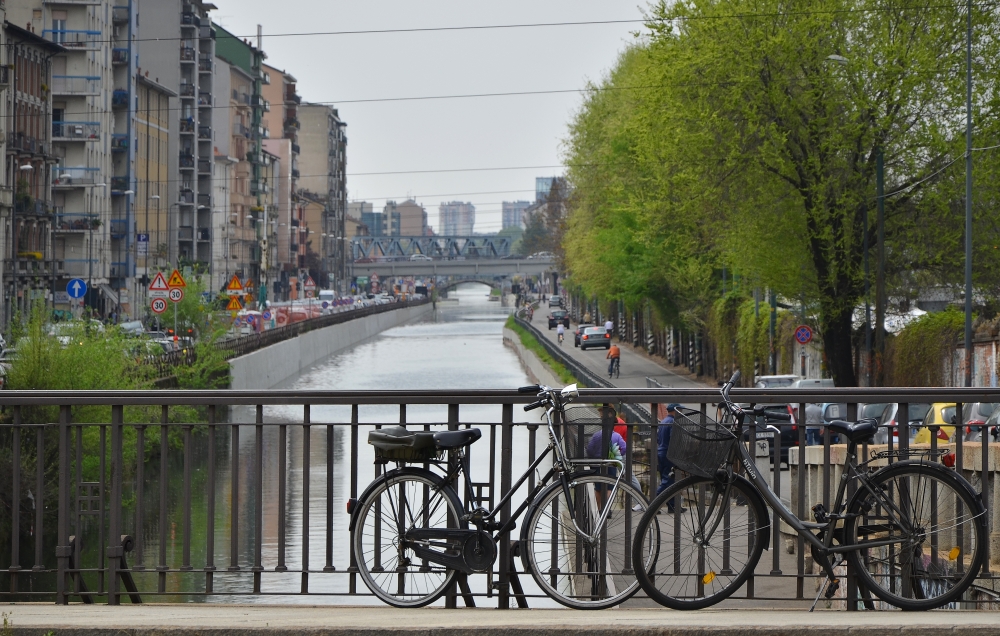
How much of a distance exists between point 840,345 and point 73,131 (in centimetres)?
6293

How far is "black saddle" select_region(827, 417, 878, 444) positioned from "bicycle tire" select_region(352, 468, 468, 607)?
176cm

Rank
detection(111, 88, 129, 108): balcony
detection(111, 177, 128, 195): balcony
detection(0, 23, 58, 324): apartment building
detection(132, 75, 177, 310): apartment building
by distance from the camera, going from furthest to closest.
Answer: detection(132, 75, 177, 310): apartment building, detection(111, 88, 129, 108): balcony, detection(111, 177, 128, 195): balcony, detection(0, 23, 58, 324): apartment building

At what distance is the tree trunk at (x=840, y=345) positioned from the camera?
39.7 m

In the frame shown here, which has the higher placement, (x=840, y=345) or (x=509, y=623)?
(x=509, y=623)

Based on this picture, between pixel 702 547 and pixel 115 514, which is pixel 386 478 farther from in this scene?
pixel 702 547

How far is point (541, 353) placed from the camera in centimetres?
7931

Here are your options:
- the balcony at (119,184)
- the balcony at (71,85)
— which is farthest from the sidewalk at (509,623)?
the balcony at (119,184)

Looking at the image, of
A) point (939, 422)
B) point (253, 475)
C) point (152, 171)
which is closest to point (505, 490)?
point (253, 475)

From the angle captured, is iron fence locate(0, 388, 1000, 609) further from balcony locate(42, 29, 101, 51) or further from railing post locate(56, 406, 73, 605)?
balcony locate(42, 29, 101, 51)

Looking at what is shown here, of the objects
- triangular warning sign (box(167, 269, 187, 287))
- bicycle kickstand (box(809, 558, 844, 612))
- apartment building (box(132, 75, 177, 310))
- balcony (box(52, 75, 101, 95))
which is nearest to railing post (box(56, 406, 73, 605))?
bicycle kickstand (box(809, 558, 844, 612))

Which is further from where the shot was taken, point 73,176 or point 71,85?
point 71,85

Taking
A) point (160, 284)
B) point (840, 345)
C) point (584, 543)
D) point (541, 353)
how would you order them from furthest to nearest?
point (541, 353) → point (160, 284) → point (840, 345) → point (584, 543)

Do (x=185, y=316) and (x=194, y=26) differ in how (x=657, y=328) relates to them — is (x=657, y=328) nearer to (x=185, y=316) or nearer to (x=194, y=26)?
(x=185, y=316)

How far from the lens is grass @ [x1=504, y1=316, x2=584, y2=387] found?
59981 mm
